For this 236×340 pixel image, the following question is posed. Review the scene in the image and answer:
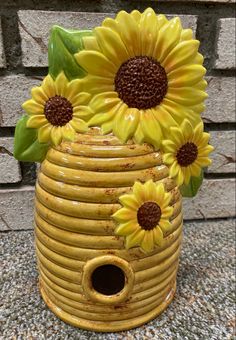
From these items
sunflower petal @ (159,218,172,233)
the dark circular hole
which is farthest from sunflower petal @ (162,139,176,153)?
the dark circular hole

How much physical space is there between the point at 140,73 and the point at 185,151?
0.48 feet

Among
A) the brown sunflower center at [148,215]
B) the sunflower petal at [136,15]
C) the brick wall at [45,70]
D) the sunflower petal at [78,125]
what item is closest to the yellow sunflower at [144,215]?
the brown sunflower center at [148,215]

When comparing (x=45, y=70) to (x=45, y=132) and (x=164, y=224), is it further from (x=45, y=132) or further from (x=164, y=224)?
(x=164, y=224)

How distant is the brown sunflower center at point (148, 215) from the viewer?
60 centimetres

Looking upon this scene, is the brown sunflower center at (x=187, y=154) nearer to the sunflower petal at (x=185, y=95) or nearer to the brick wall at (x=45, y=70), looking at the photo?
the sunflower petal at (x=185, y=95)

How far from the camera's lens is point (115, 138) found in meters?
0.60

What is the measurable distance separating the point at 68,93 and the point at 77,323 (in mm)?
401

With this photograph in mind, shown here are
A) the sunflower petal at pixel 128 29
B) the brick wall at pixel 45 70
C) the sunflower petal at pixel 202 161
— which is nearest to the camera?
the sunflower petal at pixel 128 29

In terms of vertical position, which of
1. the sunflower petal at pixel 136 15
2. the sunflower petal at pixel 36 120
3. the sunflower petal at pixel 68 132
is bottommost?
the sunflower petal at pixel 68 132

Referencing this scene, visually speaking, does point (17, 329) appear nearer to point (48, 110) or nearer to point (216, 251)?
point (48, 110)

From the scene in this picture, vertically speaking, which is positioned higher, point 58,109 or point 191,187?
point 58,109

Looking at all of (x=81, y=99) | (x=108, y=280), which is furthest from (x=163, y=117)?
(x=108, y=280)

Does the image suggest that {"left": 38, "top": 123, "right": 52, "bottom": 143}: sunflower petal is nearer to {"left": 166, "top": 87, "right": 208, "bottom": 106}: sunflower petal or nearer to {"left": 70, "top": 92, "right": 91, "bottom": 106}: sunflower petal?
{"left": 70, "top": 92, "right": 91, "bottom": 106}: sunflower petal

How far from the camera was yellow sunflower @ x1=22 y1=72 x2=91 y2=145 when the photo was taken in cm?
60
